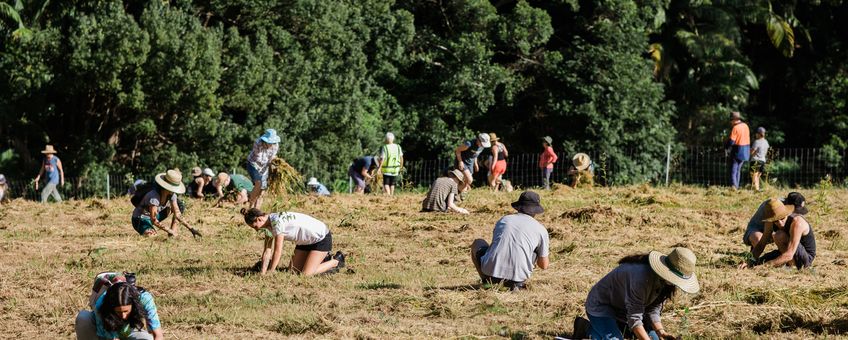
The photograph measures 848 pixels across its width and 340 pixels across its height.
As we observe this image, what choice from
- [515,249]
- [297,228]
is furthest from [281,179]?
[515,249]

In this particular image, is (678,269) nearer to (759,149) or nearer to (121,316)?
(121,316)

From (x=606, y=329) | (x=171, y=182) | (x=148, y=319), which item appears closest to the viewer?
(x=148, y=319)

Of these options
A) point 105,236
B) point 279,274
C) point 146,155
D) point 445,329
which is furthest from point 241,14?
point 445,329

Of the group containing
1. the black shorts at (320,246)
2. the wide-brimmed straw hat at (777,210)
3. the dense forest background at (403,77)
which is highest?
the dense forest background at (403,77)

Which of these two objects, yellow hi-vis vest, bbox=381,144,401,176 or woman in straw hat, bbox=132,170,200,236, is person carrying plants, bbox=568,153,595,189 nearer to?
yellow hi-vis vest, bbox=381,144,401,176

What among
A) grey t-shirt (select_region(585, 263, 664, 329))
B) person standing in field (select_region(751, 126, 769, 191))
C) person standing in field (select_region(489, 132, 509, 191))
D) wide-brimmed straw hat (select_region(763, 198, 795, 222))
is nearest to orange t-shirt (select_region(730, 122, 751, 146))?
person standing in field (select_region(751, 126, 769, 191))

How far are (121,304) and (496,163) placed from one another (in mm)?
16011

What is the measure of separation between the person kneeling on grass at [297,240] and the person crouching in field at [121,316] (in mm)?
3480

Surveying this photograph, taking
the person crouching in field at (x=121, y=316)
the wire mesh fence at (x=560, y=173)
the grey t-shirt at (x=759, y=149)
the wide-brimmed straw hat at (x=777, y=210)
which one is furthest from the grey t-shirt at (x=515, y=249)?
the wire mesh fence at (x=560, y=173)

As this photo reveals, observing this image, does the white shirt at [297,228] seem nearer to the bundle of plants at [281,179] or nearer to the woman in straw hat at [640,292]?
the bundle of plants at [281,179]

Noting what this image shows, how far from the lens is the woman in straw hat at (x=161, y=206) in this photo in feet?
55.2

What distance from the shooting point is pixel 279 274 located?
45.5 ft

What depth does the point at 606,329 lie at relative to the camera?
10.1 m

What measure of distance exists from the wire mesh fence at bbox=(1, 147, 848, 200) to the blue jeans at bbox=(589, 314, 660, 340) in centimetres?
1884
